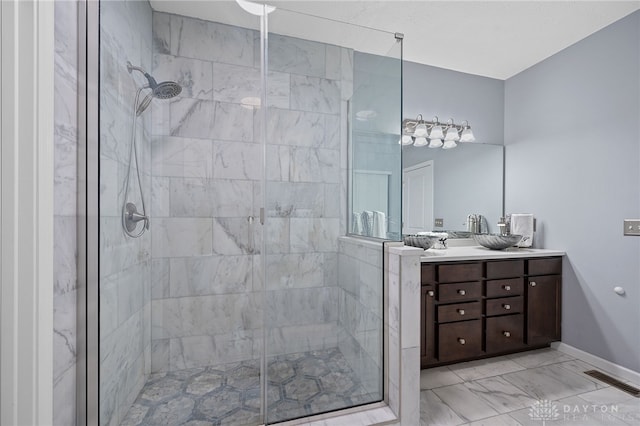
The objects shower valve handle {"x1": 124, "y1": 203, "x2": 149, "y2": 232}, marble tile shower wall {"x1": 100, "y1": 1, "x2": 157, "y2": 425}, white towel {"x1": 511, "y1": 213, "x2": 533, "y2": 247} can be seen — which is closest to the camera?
marble tile shower wall {"x1": 100, "y1": 1, "x2": 157, "y2": 425}

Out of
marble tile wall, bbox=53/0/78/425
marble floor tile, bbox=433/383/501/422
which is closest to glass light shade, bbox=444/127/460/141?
marble floor tile, bbox=433/383/501/422

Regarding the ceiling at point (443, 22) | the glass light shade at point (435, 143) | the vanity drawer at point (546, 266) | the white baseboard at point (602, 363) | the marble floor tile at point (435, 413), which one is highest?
the ceiling at point (443, 22)

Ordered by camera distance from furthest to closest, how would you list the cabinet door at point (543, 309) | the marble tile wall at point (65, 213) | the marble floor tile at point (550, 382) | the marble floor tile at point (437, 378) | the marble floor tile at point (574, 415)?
the cabinet door at point (543, 309), the marble floor tile at point (437, 378), the marble floor tile at point (550, 382), the marble floor tile at point (574, 415), the marble tile wall at point (65, 213)

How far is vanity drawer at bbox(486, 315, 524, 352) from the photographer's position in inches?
83.0

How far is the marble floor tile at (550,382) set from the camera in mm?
1762

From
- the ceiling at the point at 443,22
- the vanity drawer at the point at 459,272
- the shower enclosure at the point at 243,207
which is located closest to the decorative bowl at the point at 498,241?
the vanity drawer at the point at 459,272

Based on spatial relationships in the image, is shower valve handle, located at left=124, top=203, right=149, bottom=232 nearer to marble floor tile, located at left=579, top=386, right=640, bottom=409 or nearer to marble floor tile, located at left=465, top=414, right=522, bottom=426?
marble floor tile, located at left=465, top=414, right=522, bottom=426

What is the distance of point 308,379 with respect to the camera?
1.52m

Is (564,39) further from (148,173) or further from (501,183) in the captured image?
(148,173)

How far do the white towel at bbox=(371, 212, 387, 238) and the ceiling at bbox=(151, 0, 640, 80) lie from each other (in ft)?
3.22

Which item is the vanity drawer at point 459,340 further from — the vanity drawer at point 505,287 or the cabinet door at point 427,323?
the vanity drawer at point 505,287

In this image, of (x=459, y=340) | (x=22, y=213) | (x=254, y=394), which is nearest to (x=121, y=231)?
(x=22, y=213)

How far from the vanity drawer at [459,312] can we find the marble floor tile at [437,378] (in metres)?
0.38

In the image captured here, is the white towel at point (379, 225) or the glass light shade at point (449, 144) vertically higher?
the glass light shade at point (449, 144)
